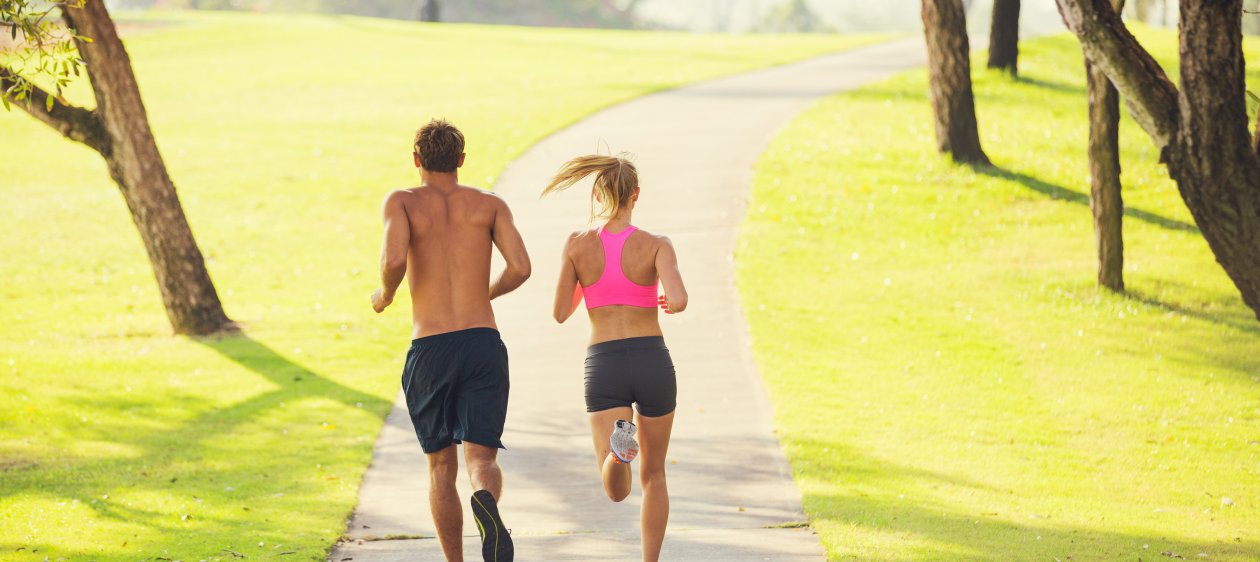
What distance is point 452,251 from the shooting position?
5.80 m

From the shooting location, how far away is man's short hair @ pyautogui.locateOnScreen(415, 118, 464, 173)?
228 inches

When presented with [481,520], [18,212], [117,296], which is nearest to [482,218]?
[481,520]

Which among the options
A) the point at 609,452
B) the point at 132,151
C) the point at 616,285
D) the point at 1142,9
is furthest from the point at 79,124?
the point at 1142,9

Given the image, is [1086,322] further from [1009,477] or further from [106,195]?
[106,195]

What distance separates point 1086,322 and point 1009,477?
499 centimetres

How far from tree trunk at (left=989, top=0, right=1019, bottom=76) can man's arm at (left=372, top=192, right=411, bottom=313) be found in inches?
851

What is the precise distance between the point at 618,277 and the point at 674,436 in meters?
3.96

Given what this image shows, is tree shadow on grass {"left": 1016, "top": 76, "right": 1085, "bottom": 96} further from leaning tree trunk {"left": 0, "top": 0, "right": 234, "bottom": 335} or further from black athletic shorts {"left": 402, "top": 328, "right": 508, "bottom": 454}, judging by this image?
black athletic shorts {"left": 402, "top": 328, "right": 508, "bottom": 454}

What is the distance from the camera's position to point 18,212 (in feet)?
65.4

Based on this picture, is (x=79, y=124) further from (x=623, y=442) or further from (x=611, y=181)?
(x=623, y=442)

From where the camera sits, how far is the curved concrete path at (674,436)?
7.24 meters

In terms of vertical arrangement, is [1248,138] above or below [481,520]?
above

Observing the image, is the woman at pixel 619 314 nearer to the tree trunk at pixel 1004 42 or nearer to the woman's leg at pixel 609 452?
the woman's leg at pixel 609 452

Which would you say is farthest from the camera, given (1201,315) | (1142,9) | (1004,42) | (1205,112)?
(1142,9)
